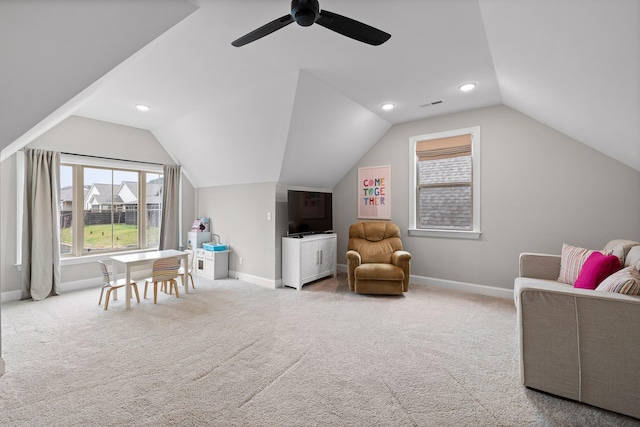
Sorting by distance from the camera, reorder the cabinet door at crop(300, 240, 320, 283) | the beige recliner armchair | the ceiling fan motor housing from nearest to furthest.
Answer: the ceiling fan motor housing, the beige recliner armchair, the cabinet door at crop(300, 240, 320, 283)

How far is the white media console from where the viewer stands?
435 cm

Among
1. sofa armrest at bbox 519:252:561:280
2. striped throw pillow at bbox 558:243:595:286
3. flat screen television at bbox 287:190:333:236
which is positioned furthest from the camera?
flat screen television at bbox 287:190:333:236

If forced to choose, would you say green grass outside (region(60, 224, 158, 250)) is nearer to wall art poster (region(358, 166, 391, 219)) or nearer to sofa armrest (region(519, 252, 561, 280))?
wall art poster (region(358, 166, 391, 219))

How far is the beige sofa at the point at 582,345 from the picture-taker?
1690 millimetres

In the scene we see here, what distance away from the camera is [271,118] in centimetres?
366

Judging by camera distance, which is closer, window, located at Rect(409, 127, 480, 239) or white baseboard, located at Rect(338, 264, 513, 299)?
white baseboard, located at Rect(338, 264, 513, 299)

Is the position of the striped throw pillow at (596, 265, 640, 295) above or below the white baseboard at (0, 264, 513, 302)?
above

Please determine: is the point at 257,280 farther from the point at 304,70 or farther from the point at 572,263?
the point at 572,263

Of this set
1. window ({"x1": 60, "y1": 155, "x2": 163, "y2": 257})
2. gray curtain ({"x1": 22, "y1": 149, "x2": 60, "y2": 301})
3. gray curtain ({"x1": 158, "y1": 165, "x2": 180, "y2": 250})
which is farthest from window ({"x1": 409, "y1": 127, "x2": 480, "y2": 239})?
gray curtain ({"x1": 22, "y1": 149, "x2": 60, "y2": 301})

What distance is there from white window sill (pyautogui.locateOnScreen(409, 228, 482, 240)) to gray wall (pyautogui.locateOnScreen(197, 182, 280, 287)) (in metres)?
2.31

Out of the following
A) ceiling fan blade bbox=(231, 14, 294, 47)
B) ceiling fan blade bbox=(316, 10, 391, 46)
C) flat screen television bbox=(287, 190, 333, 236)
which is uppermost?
ceiling fan blade bbox=(231, 14, 294, 47)

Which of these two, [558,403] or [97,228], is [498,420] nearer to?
[558,403]

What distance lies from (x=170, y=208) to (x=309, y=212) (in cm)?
278

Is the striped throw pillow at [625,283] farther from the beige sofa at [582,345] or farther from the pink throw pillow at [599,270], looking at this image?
the pink throw pillow at [599,270]
